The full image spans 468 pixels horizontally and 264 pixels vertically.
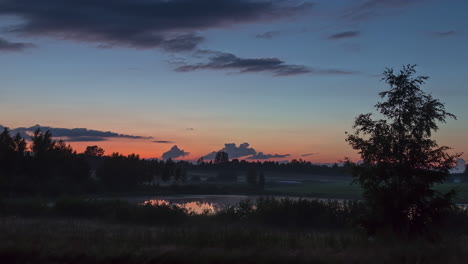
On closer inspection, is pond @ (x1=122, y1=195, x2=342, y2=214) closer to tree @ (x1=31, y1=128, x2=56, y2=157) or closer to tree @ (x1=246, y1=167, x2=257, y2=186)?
tree @ (x1=31, y1=128, x2=56, y2=157)

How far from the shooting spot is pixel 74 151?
102 meters

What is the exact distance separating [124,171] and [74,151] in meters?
13.6

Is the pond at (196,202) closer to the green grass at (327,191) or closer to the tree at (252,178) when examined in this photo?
the green grass at (327,191)

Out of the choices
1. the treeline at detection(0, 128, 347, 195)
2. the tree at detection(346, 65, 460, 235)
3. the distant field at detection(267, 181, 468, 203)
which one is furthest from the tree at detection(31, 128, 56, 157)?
the tree at detection(346, 65, 460, 235)

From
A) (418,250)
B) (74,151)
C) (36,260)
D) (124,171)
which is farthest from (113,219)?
(74,151)

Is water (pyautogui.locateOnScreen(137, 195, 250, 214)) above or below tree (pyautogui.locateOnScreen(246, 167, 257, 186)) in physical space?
below

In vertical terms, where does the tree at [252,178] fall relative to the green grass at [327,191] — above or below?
above

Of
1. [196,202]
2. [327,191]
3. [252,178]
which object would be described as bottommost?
[327,191]

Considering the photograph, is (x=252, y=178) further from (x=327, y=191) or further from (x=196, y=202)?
(x=196, y=202)

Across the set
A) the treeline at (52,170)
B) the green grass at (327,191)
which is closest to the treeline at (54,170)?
the treeline at (52,170)

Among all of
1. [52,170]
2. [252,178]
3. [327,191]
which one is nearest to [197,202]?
[52,170]

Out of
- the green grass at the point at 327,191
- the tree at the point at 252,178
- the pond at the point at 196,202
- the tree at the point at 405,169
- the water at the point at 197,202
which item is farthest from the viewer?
the tree at the point at 252,178

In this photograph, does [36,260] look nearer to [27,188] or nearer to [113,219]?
[113,219]

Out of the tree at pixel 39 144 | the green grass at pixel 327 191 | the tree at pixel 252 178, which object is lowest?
the green grass at pixel 327 191
